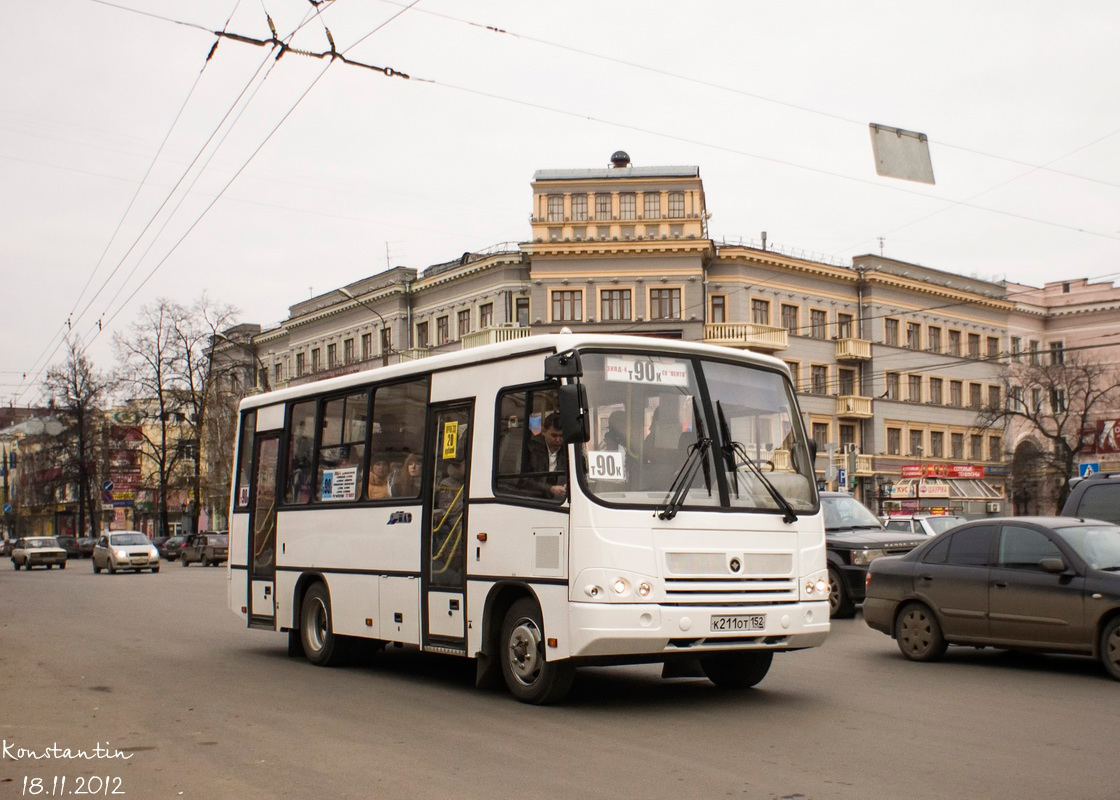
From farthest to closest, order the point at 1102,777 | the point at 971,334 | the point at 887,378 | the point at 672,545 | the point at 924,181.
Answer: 1. the point at 971,334
2. the point at 887,378
3. the point at 924,181
4. the point at 672,545
5. the point at 1102,777

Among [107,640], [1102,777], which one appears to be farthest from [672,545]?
[107,640]

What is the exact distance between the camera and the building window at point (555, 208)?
60.3m

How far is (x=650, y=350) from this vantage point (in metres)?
10.4

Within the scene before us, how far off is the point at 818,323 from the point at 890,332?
5549mm

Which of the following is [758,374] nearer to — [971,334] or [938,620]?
[938,620]

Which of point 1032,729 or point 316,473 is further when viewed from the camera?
point 316,473

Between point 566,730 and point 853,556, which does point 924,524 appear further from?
point 566,730

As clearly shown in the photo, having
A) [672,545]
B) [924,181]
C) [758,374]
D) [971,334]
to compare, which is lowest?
[672,545]

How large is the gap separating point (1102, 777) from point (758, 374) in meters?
4.60

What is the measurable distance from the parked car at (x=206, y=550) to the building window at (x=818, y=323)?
3117cm

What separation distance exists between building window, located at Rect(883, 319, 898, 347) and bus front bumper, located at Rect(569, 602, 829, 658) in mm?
60855

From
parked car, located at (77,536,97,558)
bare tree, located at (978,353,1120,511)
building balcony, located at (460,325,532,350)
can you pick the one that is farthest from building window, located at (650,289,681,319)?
parked car, located at (77,536,97,558)

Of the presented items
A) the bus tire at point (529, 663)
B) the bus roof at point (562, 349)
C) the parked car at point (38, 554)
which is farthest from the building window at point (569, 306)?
→ the bus tire at point (529, 663)

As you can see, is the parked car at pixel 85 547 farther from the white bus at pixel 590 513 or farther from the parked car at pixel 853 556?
the white bus at pixel 590 513
